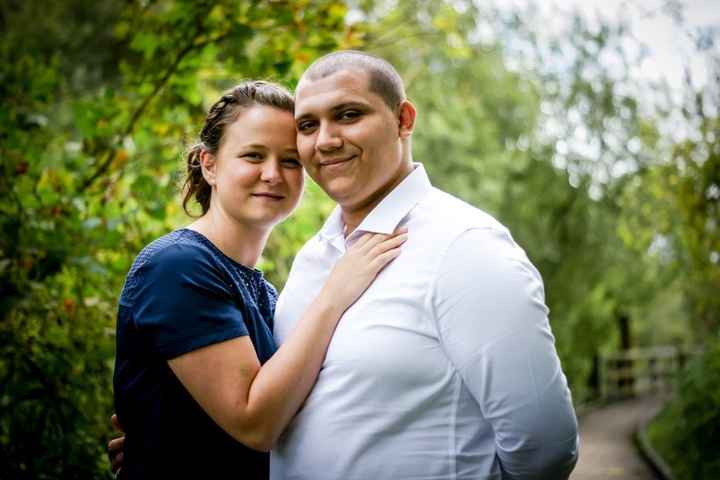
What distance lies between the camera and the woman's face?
2.66 meters

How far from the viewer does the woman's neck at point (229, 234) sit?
2.67 m

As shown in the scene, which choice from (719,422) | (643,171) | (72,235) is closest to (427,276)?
(72,235)

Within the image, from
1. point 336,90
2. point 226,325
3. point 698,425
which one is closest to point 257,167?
point 336,90

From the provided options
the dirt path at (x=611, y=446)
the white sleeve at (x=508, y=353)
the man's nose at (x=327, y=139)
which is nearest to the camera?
the white sleeve at (x=508, y=353)

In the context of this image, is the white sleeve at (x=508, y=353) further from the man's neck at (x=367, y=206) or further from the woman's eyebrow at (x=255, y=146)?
the woman's eyebrow at (x=255, y=146)

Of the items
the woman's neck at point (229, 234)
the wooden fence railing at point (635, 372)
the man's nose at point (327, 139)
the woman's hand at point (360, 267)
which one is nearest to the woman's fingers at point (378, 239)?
the woman's hand at point (360, 267)

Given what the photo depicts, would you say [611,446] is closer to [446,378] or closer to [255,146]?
[446,378]

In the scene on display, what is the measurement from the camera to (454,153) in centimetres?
1489

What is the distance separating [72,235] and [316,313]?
77.7 inches

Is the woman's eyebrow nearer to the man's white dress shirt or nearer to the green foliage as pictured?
the man's white dress shirt

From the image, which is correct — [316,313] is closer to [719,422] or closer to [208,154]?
[208,154]

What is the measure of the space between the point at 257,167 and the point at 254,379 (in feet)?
2.62

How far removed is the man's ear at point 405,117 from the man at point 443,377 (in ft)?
1.23

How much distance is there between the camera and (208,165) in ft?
9.27
